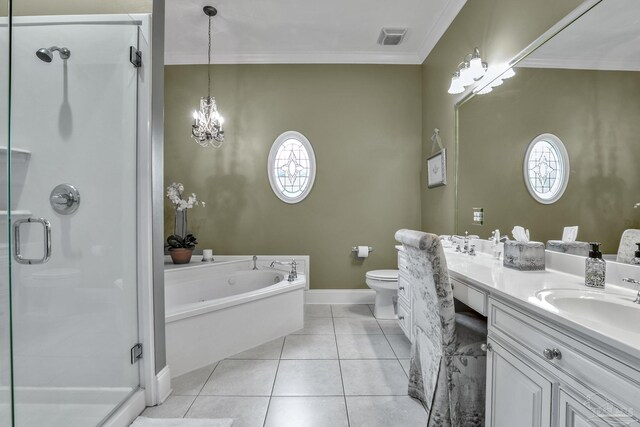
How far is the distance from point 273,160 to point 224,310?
185cm

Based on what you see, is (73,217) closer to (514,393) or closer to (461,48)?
(514,393)

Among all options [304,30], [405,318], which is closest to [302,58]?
[304,30]

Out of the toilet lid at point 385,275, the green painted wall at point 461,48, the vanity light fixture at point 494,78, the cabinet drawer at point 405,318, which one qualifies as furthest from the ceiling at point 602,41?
the toilet lid at point 385,275

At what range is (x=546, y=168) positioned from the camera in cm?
147

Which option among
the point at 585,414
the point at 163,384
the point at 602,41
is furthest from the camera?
the point at 163,384

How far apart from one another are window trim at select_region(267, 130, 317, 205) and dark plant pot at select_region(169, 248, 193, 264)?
1.17 m

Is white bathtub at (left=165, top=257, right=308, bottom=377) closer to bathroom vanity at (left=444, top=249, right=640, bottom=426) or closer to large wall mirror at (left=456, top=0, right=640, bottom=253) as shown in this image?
bathroom vanity at (left=444, top=249, right=640, bottom=426)

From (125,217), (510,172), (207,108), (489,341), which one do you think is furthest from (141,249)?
(510,172)

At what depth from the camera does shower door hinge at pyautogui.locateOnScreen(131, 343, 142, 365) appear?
156cm

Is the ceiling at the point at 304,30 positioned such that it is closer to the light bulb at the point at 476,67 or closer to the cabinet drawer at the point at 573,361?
the light bulb at the point at 476,67

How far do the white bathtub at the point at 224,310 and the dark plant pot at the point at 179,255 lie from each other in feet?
0.38

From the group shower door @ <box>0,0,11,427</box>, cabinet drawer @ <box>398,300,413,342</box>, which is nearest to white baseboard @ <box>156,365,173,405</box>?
shower door @ <box>0,0,11,427</box>

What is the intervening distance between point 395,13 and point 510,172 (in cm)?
190

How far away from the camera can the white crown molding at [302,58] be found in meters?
3.30
